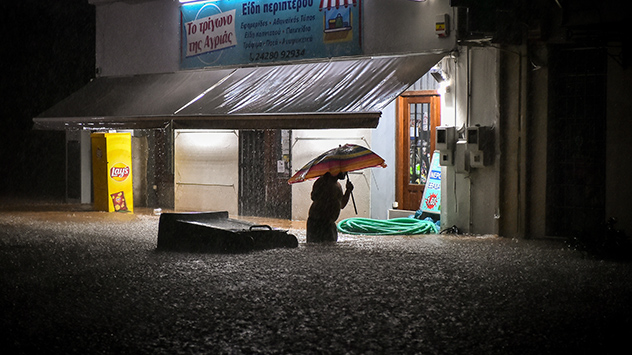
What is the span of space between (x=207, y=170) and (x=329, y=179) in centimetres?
658

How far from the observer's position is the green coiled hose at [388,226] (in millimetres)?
14141

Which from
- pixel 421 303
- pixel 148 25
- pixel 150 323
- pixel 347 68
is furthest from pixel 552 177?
pixel 148 25

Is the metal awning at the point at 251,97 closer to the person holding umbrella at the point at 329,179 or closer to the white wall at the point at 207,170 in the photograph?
the person holding umbrella at the point at 329,179

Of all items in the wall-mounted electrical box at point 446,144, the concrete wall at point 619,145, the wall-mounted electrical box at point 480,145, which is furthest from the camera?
the wall-mounted electrical box at point 446,144

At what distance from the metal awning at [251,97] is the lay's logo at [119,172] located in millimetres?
1299

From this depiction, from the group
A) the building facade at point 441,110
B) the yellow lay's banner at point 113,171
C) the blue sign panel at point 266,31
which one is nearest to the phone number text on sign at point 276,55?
the blue sign panel at point 266,31

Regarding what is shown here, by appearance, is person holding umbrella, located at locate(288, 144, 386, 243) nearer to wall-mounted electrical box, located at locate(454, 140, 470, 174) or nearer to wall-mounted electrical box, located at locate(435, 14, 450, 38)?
wall-mounted electrical box, located at locate(454, 140, 470, 174)

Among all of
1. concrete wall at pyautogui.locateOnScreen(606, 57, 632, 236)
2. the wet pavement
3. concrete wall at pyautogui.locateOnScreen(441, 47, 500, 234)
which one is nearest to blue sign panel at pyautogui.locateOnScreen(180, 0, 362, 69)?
concrete wall at pyautogui.locateOnScreen(441, 47, 500, 234)

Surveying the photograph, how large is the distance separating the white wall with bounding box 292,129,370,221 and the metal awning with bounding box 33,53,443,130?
152 cm

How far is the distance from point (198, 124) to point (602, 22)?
26.2 ft

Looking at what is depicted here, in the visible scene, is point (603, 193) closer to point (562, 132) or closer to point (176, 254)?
point (562, 132)

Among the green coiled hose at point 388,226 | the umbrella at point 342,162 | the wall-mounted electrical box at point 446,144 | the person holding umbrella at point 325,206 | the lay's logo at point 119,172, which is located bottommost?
the green coiled hose at point 388,226

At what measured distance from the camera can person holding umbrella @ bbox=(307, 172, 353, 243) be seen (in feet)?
41.7

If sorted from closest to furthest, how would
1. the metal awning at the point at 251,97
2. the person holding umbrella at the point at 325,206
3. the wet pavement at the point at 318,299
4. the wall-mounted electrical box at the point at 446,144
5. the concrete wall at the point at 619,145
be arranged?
the wet pavement at the point at 318,299 → the concrete wall at the point at 619,145 → the person holding umbrella at the point at 325,206 → the metal awning at the point at 251,97 → the wall-mounted electrical box at the point at 446,144
